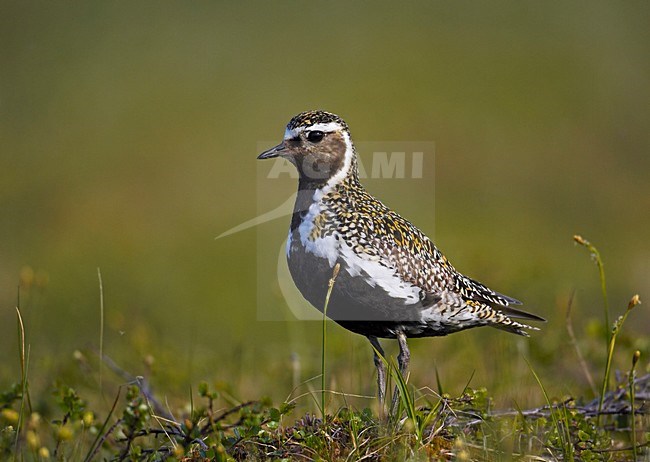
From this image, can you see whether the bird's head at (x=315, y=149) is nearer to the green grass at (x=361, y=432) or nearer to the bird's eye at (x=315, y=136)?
the bird's eye at (x=315, y=136)

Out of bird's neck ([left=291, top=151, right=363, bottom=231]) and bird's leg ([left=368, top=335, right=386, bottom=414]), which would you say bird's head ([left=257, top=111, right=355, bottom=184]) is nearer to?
bird's neck ([left=291, top=151, right=363, bottom=231])

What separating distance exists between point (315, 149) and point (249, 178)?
11.5m

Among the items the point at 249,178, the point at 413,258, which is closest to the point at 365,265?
the point at 413,258

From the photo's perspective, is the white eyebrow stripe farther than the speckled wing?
Yes

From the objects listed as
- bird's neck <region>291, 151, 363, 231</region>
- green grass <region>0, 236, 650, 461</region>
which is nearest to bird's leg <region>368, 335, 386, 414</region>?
green grass <region>0, 236, 650, 461</region>

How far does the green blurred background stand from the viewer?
23.9 ft

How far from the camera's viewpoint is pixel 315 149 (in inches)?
186

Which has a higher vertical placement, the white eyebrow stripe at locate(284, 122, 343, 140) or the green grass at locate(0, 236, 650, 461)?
the white eyebrow stripe at locate(284, 122, 343, 140)

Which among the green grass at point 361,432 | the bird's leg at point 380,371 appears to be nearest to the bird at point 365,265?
the bird's leg at point 380,371

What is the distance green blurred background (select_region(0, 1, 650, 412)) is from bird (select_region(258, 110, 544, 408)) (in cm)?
112

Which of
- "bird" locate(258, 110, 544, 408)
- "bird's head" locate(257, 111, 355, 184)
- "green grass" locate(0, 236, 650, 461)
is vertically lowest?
"green grass" locate(0, 236, 650, 461)

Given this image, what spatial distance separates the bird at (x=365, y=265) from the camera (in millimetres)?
4133

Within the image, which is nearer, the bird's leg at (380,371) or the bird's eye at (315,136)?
the bird's leg at (380,371)

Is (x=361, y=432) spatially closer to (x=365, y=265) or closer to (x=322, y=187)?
(x=365, y=265)
